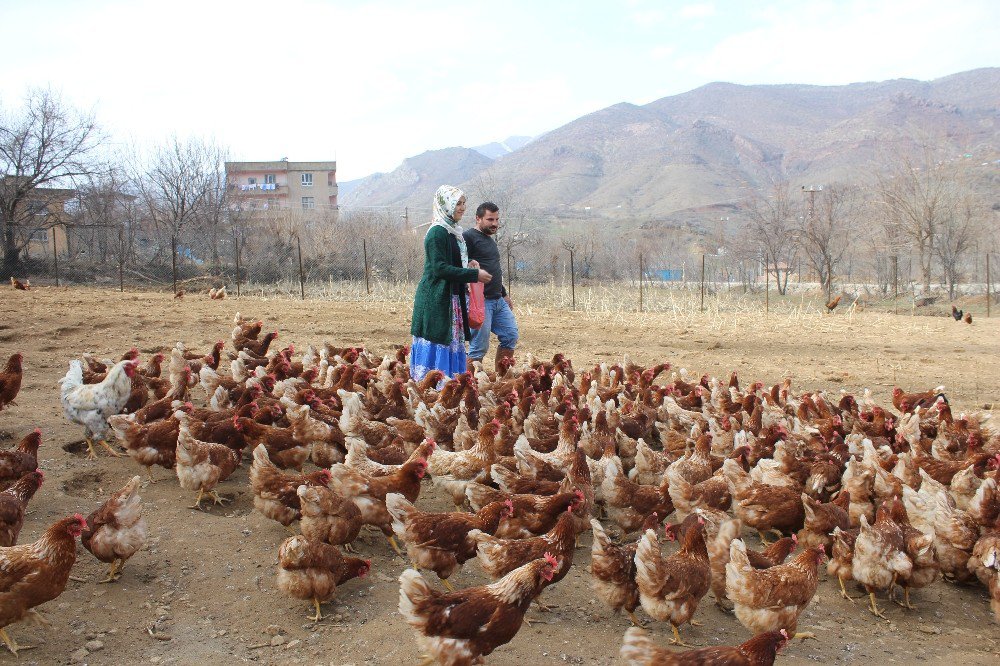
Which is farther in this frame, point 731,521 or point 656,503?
point 656,503

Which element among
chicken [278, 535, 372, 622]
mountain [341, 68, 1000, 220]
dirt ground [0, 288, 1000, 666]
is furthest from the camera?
mountain [341, 68, 1000, 220]

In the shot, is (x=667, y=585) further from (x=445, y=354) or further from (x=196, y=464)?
(x=445, y=354)

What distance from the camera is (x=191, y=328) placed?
530 inches

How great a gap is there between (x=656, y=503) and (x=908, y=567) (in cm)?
180

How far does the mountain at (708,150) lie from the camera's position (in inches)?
3959

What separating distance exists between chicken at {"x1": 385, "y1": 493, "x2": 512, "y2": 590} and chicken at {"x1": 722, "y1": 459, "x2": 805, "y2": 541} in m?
2.30

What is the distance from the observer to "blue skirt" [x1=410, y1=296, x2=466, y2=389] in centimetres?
833

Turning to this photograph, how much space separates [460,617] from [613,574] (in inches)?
47.4

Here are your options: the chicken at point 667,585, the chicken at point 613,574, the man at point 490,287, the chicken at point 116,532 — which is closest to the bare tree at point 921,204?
the man at point 490,287

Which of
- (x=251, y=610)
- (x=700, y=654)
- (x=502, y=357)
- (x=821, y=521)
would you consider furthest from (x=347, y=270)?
(x=700, y=654)

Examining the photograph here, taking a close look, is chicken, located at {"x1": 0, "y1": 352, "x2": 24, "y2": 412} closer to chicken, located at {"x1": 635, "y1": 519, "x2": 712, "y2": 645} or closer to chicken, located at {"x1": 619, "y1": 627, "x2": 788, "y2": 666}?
chicken, located at {"x1": 635, "y1": 519, "x2": 712, "y2": 645}

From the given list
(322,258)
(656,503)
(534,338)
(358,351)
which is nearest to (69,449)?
(358,351)

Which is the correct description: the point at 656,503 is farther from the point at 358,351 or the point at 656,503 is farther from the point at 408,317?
the point at 408,317

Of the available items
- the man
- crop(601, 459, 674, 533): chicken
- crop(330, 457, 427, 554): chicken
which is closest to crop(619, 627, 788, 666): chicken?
crop(601, 459, 674, 533): chicken
